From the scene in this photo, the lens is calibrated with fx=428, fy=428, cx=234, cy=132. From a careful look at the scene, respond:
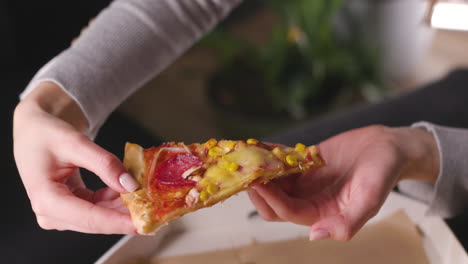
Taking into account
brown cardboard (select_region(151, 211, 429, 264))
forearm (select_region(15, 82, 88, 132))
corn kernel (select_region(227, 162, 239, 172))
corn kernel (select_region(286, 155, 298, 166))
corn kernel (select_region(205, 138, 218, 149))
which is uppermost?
Answer: forearm (select_region(15, 82, 88, 132))

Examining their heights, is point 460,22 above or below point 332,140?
above

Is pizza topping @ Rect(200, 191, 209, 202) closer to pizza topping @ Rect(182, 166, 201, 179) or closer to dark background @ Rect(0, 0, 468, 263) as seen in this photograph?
pizza topping @ Rect(182, 166, 201, 179)

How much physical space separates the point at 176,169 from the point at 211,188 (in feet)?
0.20

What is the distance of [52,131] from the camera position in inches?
21.7

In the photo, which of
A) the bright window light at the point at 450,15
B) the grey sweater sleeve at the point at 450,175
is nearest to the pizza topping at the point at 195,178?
the grey sweater sleeve at the point at 450,175

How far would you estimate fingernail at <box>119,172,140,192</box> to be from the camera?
1.68 feet

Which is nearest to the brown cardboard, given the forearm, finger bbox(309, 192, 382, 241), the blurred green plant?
finger bbox(309, 192, 382, 241)

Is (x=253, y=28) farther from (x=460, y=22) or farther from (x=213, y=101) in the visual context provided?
(x=460, y=22)

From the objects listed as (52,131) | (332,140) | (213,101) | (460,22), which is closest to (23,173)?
(52,131)

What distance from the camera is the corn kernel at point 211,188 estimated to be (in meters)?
0.52

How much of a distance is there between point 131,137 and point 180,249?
0.31 metres

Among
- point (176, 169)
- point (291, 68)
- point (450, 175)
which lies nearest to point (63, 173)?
point (176, 169)

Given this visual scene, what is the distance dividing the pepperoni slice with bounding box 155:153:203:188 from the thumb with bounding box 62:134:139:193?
4 centimetres

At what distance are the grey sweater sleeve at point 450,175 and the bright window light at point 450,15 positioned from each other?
0.48 metres
